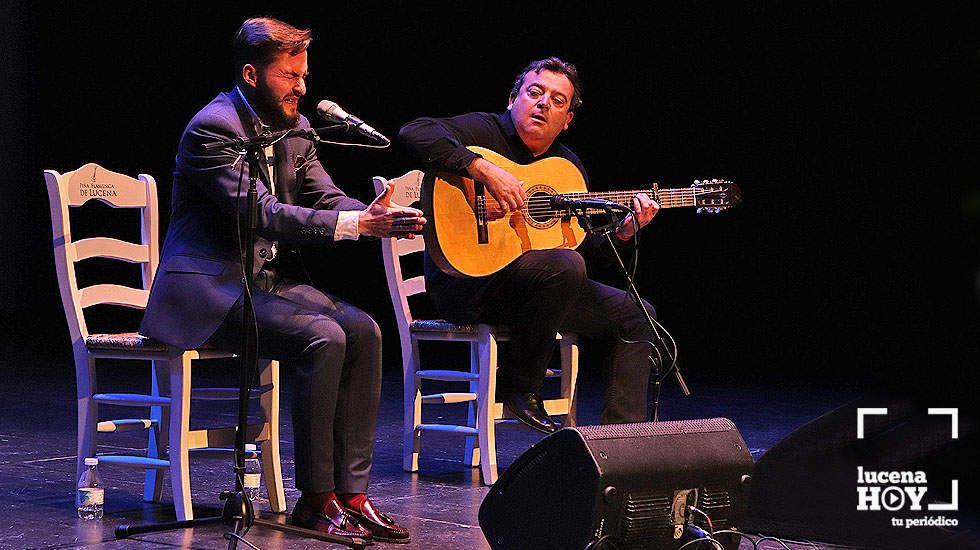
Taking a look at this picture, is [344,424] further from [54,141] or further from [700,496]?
[54,141]

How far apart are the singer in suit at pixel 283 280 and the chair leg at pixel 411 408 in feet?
2.80

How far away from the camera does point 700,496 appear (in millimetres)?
2350

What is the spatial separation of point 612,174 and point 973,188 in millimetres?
6593

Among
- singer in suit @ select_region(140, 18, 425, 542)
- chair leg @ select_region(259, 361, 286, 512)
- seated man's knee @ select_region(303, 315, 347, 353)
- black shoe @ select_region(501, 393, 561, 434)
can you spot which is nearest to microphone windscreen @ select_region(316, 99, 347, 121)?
singer in suit @ select_region(140, 18, 425, 542)

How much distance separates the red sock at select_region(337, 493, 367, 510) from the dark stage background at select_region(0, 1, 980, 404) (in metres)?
3.78

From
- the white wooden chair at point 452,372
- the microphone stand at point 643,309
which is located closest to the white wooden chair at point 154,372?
the white wooden chair at point 452,372

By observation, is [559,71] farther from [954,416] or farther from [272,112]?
[954,416]

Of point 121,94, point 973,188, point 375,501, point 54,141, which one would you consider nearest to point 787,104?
point 375,501

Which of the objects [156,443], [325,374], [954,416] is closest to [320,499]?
[325,374]

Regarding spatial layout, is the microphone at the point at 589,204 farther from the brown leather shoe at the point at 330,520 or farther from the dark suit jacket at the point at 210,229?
the brown leather shoe at the point at 330,520

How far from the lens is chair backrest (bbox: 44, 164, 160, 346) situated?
10.9ft

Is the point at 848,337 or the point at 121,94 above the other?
the point at 121,94

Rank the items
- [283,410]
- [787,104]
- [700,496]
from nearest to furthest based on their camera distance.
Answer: [700,496], [283,410], [787,104]

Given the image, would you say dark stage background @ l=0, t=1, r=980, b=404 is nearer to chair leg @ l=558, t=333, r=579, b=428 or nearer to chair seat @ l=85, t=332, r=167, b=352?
chair leg @ l=558, t=333, r=579, b=428
